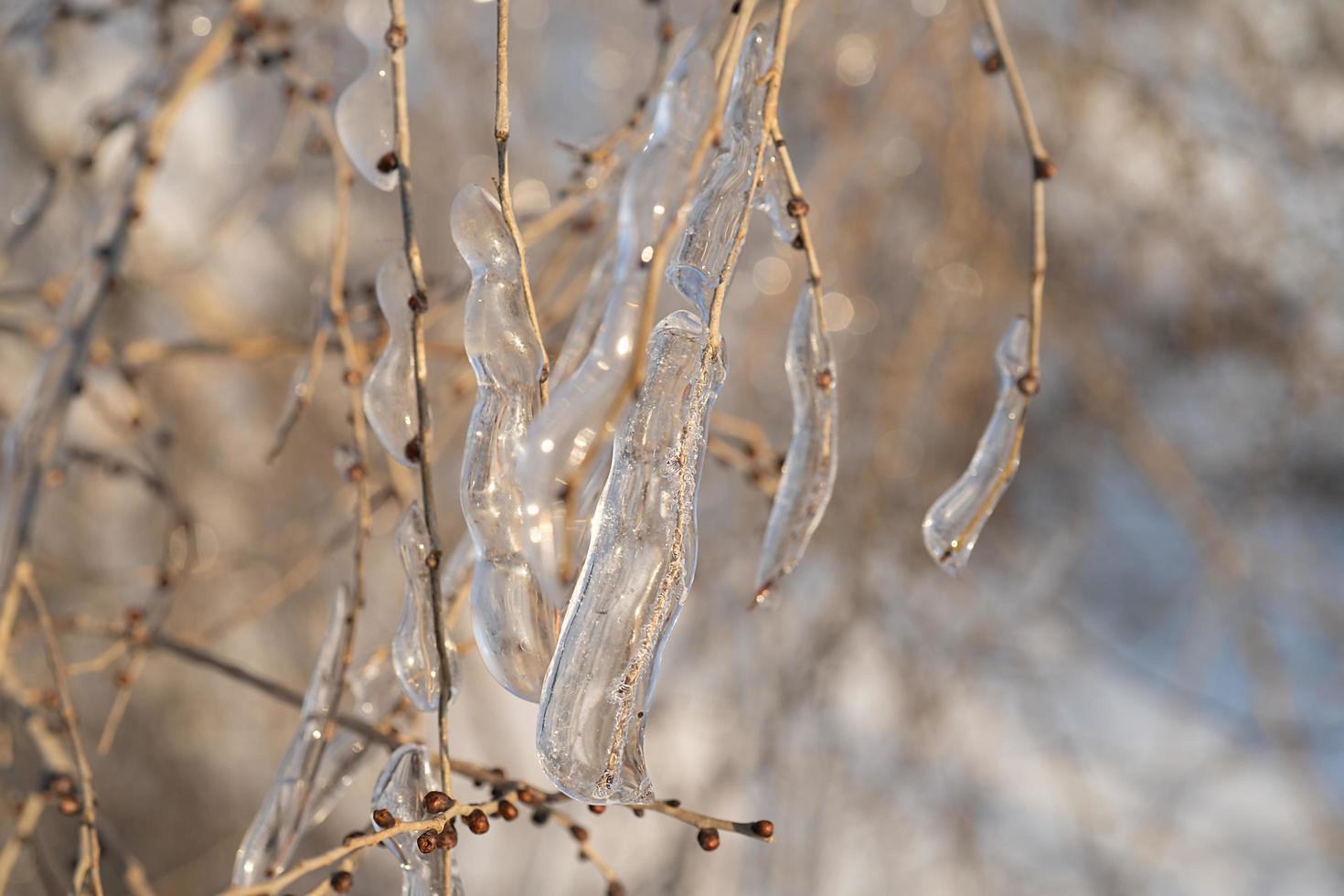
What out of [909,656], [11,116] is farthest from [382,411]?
[11,116]

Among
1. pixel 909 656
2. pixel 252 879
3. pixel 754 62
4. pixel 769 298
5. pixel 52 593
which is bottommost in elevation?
pixel 252 879

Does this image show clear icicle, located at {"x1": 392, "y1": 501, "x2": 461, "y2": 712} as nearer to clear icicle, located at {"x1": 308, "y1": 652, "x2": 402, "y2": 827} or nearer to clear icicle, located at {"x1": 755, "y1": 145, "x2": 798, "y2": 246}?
clear icicle, located at {"x1": 308, "y1": 652, "x2": 402, "y2": 827}

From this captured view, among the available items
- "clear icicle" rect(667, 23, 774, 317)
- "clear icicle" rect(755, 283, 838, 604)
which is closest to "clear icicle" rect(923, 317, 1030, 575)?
"clear icicle" rect(755, 283, 838, 604)

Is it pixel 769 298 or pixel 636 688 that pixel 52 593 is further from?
pixel 636 688

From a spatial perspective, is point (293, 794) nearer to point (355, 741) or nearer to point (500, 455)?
point (355, 741)

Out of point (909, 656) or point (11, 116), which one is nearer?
point (909, 656)

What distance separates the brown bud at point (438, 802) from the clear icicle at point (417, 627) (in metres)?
0.03

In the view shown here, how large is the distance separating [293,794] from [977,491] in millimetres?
312

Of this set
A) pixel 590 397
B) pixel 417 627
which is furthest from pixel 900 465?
pixel 590 397

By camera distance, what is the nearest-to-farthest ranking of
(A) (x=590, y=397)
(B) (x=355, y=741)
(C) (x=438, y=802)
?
1. (A) (x=590, y=397)
2. (C) (x=438, y=802)
3. (B) (x=355, y=741)

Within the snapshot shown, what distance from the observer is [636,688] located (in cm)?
34

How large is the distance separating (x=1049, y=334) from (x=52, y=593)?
1.98 meters

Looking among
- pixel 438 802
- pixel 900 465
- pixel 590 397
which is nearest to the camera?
pixel 590 397

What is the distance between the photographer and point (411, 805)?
0.43 metres
